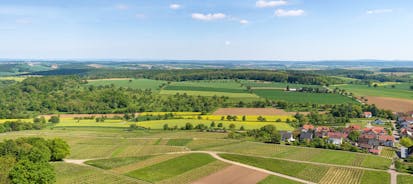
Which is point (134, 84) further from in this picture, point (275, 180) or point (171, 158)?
point (275, 180)

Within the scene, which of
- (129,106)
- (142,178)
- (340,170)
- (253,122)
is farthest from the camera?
(129,106)

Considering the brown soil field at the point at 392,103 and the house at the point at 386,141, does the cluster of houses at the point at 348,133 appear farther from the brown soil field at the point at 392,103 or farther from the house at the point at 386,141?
the brown soil field at the point at 392,103

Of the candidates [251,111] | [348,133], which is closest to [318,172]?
[348,133]

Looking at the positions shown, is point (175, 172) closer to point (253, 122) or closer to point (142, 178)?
point (142, 178)

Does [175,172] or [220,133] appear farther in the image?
[220,133]

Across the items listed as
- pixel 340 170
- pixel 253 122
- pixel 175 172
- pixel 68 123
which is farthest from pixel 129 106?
pixel 340 170
